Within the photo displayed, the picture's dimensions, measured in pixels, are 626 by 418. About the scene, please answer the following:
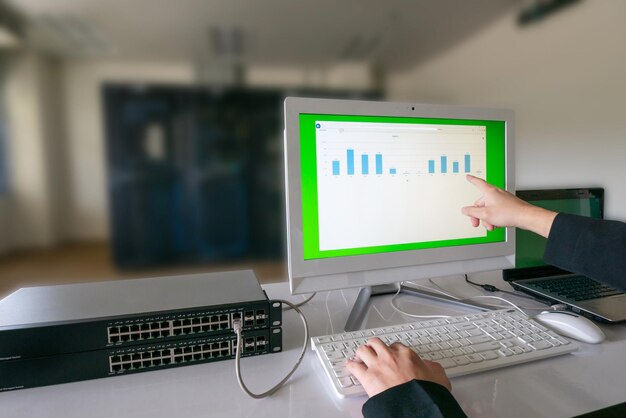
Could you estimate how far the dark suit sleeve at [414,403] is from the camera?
1.09 feet

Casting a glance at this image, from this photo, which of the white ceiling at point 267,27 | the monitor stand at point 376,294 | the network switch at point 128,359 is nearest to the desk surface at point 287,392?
the network switch at point 128,359

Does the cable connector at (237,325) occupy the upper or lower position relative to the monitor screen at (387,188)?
lower

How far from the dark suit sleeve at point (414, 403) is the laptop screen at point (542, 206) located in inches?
22.2

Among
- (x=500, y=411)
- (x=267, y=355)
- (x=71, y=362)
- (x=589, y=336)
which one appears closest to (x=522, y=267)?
(x=589, y=336)

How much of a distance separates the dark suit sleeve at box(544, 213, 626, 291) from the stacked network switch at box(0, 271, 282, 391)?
16.9 inches

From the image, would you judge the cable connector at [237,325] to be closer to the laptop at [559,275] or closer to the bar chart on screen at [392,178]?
the bar chart on screen at [392,178]

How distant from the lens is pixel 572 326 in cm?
55

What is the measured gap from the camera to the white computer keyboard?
440 mm

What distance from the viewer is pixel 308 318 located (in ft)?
2.09

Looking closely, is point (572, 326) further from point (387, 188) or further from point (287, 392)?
point (287, 392)

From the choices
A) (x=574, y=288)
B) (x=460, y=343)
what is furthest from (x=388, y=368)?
(x=574, y=288)

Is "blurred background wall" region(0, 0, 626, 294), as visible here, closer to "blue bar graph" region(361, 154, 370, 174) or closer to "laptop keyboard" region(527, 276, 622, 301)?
"laptop keyboard" region(527, 276, 622, 301)

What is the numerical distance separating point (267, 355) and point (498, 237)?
21.2 inches

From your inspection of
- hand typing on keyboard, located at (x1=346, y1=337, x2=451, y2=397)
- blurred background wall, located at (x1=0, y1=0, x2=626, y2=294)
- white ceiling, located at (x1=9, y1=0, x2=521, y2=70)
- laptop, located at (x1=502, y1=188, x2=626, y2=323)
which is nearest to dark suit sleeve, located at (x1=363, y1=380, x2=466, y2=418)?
hand typing on keyboard, located at (x1=346, y1=337, x2=451, y2=397)
